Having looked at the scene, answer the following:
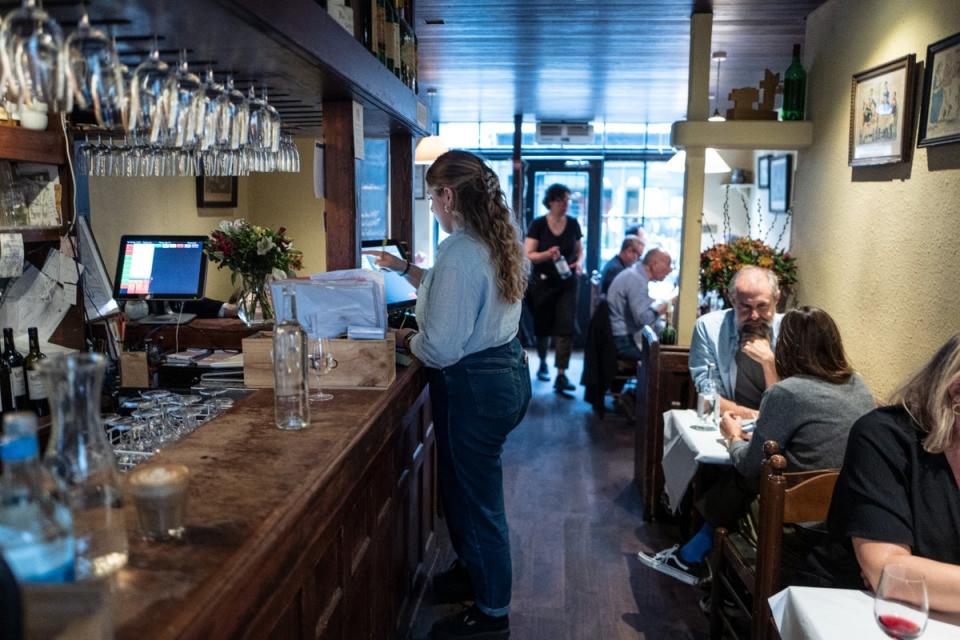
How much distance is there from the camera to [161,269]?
3486mm

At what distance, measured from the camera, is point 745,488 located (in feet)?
9.17

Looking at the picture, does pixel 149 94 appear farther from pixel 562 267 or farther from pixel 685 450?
pixel 562 267

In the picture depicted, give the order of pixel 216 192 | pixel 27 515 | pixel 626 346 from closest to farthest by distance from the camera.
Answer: pixel 27 515, pixel 626 346, pixel 216 192

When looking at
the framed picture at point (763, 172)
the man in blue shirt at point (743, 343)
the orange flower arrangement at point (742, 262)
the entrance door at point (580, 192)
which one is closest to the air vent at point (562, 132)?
the entrance door at point (580, 192)

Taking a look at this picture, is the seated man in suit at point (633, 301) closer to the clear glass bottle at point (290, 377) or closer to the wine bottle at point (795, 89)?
the wine bottle at point (795, 89)

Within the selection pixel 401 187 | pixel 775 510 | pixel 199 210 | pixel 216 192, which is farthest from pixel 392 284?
pixel 216 192

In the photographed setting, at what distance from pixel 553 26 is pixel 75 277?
3.03 metres

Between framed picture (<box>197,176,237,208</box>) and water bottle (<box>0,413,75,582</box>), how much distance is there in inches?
206

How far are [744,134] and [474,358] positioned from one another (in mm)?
2318

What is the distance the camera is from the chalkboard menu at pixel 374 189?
139 inches

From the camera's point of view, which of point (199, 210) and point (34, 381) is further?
point (199, 210)

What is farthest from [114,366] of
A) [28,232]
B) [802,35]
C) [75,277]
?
[802,35]

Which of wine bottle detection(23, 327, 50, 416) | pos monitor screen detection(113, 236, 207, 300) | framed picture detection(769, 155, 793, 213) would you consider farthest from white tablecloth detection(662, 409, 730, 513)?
framed picture detection(769, 155, 793, 213)

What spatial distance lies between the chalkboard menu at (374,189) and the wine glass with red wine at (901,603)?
2504 millimetres
